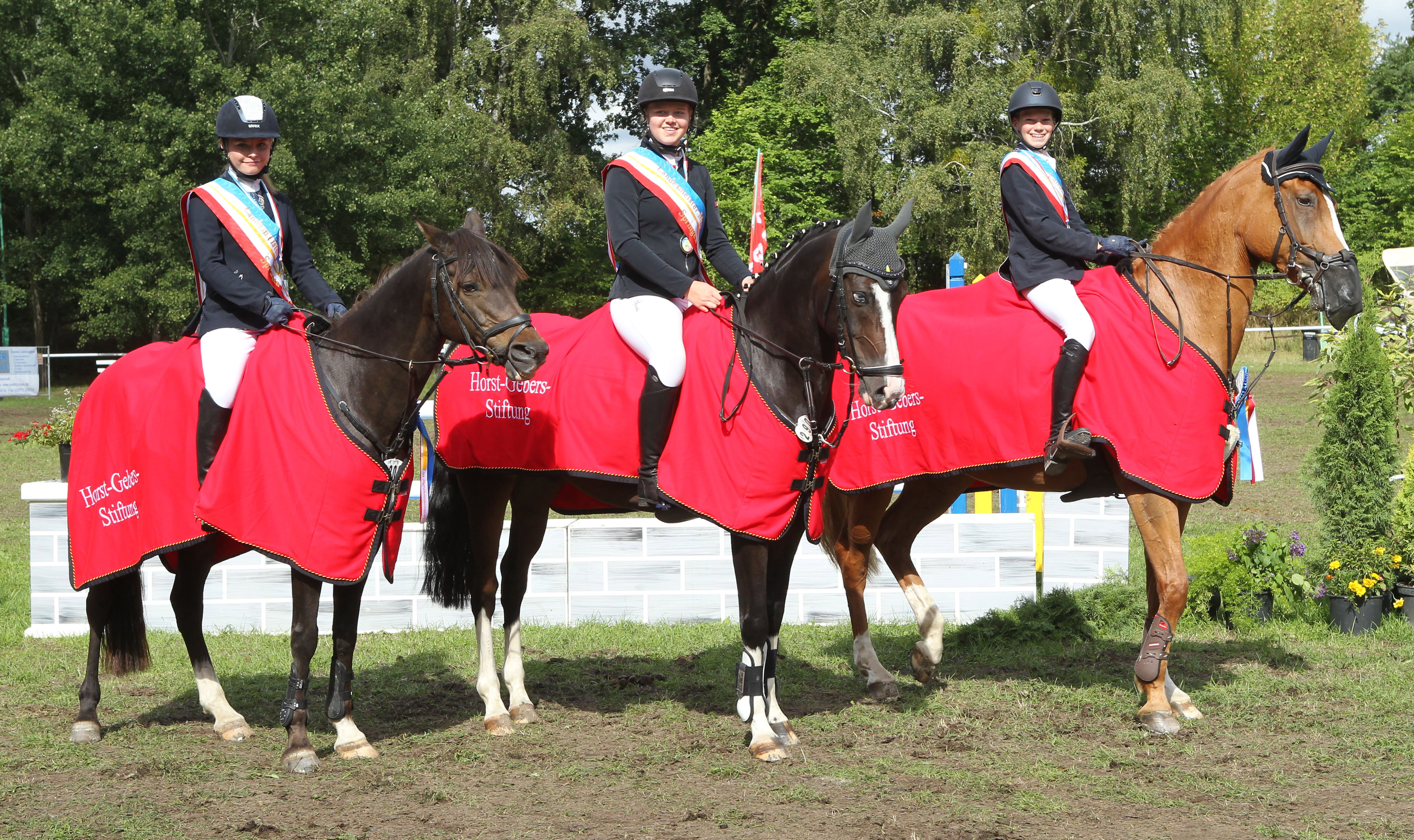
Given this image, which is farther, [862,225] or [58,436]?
[58,436]

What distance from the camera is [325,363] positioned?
5.16m

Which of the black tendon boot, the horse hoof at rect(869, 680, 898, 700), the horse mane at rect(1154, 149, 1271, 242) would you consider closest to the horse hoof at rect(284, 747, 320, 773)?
the horse hoof at rect(869, 680, 898, 700)

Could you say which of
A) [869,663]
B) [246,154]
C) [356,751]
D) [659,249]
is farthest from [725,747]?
[246,154]

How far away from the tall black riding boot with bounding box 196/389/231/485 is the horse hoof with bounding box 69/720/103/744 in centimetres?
130

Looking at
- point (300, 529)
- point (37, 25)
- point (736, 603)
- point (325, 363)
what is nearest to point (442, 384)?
point (325, 363)

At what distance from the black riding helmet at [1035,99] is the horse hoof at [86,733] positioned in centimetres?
541

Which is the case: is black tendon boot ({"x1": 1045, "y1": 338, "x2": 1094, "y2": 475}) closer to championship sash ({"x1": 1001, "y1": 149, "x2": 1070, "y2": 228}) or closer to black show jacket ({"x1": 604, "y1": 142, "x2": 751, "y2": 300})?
championship sash ({"x1": 1001, "y1": 149, "x2": 1070, "y2": 228})

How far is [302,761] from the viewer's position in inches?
198

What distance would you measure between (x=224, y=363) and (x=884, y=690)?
3.61 metres

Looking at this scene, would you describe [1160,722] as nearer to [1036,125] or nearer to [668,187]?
[1036,125]

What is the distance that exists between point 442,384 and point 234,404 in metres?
1.22

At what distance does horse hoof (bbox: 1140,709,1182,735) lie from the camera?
5484mm

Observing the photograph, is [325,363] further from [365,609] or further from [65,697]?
[365,609]

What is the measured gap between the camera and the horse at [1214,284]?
5.55m
